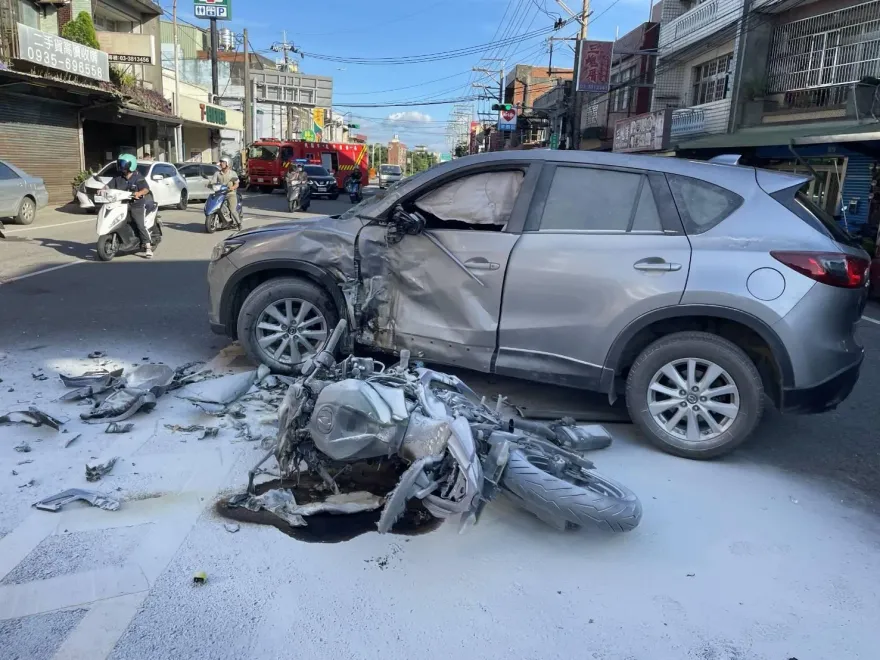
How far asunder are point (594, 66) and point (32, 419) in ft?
86.5

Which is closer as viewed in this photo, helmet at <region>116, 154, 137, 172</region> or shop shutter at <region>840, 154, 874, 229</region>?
helmet at <region>116, 154, 137, 172</region>

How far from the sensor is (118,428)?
4.29 m

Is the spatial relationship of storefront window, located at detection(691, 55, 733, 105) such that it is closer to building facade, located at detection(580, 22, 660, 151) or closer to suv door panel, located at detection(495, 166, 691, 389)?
building facade, located at detection(580, 22, 660, 151)

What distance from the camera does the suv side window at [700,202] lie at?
433 cm

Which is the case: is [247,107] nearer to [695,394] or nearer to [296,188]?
[296,188]

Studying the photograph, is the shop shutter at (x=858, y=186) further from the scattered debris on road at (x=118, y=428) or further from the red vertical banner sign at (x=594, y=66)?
the scattered debris on road at (x=118, y=428)

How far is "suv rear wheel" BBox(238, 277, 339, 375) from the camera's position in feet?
16.9

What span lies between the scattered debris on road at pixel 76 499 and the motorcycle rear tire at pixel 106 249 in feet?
28.1

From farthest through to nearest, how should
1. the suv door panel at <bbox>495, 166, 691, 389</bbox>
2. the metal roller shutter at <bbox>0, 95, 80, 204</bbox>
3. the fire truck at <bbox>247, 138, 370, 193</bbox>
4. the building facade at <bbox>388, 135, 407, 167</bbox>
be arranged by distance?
the building facade at <bbox>388, 135, 407, 167</bbox>
the fire truck at <bbox>247, 138, 370, 193</bbox>
the metal roller shutter at <bbox>0, 95, 80, 204</bbox>
the suv door panel at <bbox>495, 166, 691, 389</bbox>

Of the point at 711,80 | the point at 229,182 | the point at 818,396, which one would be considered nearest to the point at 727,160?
the point at 818,396

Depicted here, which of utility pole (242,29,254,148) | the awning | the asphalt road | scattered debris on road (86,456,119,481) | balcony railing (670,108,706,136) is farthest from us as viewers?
utility pole (242,29,254,148)

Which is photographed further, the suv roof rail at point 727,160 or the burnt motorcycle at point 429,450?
the suv roof rail at point 727,160

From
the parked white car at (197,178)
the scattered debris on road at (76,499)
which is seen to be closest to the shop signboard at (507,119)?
the parked white car at (197,178)

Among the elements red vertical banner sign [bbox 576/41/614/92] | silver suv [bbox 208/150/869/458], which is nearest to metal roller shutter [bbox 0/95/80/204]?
red vertical banner sign [bbox 576/41/614/92]
